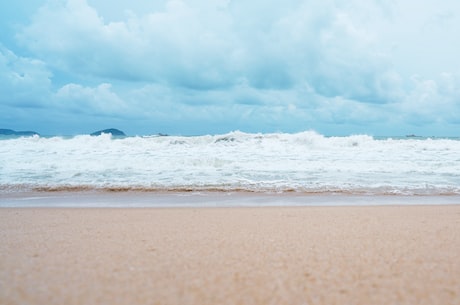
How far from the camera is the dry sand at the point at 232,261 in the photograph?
7.43 ft

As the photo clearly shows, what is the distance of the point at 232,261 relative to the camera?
2926mm

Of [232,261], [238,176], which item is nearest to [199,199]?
[238,176]

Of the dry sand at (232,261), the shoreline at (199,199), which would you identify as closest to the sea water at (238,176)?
the shoreline at (199,199)

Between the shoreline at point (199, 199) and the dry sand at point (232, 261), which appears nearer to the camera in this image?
the dry sand at point (232, 261)

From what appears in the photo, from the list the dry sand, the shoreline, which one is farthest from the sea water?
the dry sand

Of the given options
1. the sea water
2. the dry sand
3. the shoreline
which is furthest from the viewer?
the sea water

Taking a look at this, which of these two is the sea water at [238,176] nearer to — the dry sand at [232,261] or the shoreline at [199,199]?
the shoreline at [199,199]

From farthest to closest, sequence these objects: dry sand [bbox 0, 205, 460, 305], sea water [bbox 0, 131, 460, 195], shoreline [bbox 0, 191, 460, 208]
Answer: sea water [bbox 0, 131, 460, 195]
shoreline [bbox 0, 191, 460, 208]
dry sand [bbox 0, 205, 460, 305]

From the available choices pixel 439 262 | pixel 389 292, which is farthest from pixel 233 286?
pixel 439 262

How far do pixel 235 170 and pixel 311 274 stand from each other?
9696mm

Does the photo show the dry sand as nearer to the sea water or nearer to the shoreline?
the shoreline

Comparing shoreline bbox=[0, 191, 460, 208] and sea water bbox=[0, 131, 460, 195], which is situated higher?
sea water bbox=[0, 131, 460, 195]

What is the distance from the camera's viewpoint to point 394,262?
288 cm

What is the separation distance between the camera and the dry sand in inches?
89.2
